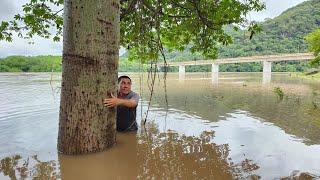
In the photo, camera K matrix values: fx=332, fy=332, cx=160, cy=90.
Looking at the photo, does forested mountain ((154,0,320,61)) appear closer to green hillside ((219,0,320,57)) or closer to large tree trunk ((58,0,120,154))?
green hillside ((219,0,320,57))

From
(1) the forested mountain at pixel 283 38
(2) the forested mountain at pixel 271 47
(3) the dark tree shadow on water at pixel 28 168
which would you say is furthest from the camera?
(1) the forested mountain at pixel 283 38

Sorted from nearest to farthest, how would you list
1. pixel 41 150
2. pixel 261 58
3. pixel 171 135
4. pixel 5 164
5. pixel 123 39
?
pixel 5 164 → pixel 41 150 → pixel 171 135 → pixel 123 39 → pixel 261 58

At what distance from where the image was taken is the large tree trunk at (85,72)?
4.95m

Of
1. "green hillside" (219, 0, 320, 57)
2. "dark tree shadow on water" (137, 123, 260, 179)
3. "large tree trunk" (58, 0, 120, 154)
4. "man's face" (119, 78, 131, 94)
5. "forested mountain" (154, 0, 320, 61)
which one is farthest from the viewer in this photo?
"green hillside" (219, 0, 320, 57)

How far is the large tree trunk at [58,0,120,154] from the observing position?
4949 mm

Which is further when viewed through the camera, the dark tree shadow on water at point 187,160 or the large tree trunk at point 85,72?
the large tree trunk at point 85,72

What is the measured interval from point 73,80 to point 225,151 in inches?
113

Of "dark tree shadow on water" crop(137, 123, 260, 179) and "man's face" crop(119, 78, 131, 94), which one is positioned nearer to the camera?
"dark tree shadow on water" crop(137, 123, 260, 179)

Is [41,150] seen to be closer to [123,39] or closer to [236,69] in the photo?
[123,39]

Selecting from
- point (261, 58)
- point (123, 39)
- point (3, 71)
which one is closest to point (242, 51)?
point (261, 58)

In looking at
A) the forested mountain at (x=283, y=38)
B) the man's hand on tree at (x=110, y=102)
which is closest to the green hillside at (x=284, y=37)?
the forested mountain at (x=283, y=38)

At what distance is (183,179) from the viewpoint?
14.0ft

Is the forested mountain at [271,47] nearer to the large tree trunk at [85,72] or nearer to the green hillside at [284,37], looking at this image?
the green hillside at [284,37]

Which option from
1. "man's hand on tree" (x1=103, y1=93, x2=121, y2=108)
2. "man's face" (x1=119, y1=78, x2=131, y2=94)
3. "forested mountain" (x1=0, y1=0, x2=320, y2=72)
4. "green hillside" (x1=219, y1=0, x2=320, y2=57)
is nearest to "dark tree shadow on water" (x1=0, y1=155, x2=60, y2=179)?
"man's hand on tree" (x1=103, y1=93, x2=121, y2=108)
